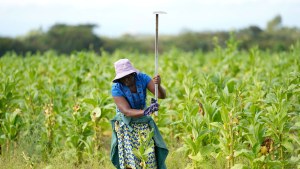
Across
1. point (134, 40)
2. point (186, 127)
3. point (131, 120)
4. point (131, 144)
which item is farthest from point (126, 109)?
point (134, 40)

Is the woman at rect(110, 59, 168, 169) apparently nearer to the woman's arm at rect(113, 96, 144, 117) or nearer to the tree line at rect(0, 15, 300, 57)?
the woman's arm at rect(113, 96, 144, 117)

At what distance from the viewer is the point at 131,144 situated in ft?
18.6

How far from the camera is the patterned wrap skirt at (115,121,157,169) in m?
5.65

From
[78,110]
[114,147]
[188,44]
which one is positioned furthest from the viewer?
[188,44]

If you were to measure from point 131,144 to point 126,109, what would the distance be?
1.43ft

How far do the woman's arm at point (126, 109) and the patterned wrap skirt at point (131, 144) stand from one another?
0.24 m

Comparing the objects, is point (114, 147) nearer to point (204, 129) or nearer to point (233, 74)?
point (204, 129)

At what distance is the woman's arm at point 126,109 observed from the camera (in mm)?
5363

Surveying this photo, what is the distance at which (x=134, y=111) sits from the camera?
540 cm

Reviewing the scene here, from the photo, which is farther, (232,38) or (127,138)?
(232,38)

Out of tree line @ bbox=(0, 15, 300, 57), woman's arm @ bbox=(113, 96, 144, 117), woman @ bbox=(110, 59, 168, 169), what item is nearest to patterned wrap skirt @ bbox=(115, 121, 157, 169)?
woman @ bbox=(110, 59, 168, 169)

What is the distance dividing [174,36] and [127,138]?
45124mm

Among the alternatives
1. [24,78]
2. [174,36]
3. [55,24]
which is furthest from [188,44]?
[24,78]

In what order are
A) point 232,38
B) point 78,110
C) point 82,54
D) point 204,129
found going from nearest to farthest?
point 204,129
point 78,110
point 82,54
point 232,38
